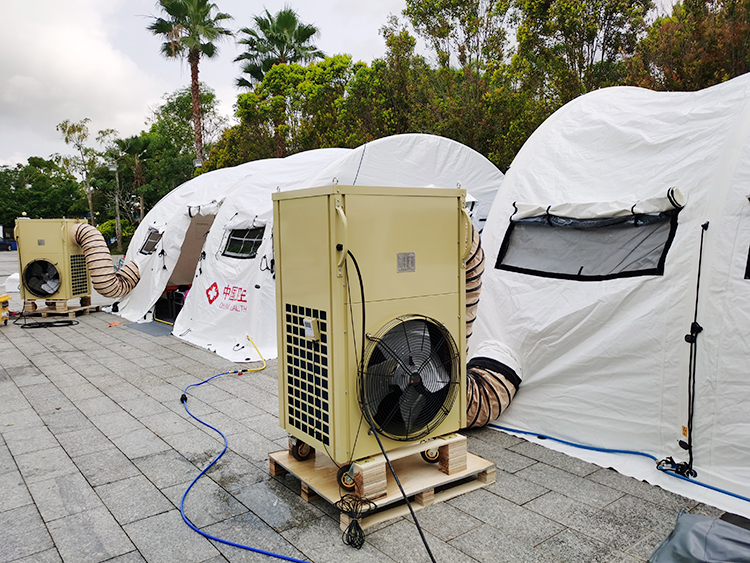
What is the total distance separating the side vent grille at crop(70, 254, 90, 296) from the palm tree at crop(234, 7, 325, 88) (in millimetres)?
15126

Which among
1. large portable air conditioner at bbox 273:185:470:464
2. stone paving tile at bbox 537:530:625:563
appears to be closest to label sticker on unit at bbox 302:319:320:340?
large portable air conditioner at bbox 273:185:470:464

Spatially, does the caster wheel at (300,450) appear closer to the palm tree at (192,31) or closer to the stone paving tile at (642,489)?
the stone paving tile at (642,489)

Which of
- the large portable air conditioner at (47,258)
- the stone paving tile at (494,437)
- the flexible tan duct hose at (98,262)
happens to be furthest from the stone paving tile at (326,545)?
the large portable air conditioner at (47,258)

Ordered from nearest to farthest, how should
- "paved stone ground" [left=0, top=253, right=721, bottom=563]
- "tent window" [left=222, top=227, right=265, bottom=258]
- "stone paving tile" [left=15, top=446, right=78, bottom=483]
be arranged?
"paved stone ground" [left=0, top=253, right=721, bottom=563]
"stone paving tile" [left=15, top=446, right=78, bottom=483]
"tent window" [left=222, top=227, right=265, bottom=258]

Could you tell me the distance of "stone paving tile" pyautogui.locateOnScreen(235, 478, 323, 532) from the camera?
337 centimetres

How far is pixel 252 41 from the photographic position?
933 inches

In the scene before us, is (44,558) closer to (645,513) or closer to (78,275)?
(645,513)

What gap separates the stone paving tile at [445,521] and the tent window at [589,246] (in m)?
2.28

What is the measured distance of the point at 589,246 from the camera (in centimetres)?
477

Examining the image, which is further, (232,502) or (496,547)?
(232,502)

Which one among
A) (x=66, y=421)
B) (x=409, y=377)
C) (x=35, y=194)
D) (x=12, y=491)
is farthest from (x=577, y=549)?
(x=35, y=194)

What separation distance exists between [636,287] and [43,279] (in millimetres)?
11209

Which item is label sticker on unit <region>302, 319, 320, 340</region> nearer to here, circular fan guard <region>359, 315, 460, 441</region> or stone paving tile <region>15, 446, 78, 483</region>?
circular fan guard <region>359, 315, 460, 441</region>

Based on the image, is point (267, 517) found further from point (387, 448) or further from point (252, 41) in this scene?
point (252, 41)
